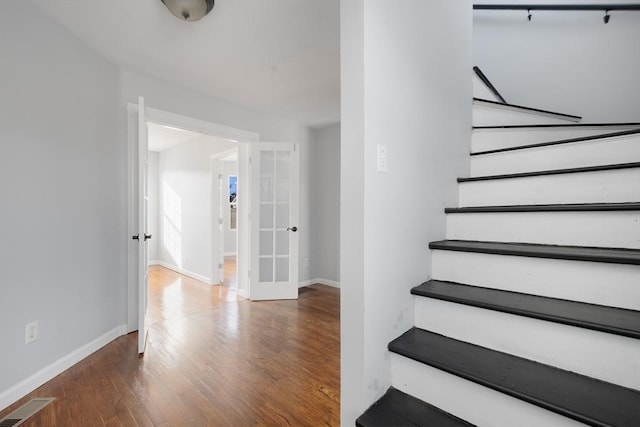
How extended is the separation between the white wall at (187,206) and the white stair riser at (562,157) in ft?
11.6

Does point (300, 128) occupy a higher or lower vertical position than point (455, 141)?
higher

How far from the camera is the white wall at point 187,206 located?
4680mm

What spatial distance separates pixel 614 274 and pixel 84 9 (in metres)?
3.24

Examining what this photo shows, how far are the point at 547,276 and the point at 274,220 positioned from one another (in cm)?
320

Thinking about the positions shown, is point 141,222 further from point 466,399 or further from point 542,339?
point 542,339

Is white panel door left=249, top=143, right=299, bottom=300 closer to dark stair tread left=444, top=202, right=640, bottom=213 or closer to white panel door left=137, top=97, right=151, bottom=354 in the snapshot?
white panel door left=137, top=97, right=151, bottom=354

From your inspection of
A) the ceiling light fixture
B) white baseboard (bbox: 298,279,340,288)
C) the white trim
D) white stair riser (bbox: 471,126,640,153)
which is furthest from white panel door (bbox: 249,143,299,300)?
white stair riser (bbox: 471,126,640,153)

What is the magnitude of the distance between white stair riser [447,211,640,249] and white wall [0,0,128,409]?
8.89 ft

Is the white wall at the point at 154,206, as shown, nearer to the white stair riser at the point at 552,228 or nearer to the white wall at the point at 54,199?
the white wall at the point at 54,199

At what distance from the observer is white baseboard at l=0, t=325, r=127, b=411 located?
1.67m

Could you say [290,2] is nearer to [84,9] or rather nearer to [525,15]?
[84,9]

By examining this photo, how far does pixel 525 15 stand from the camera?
8.71 ft

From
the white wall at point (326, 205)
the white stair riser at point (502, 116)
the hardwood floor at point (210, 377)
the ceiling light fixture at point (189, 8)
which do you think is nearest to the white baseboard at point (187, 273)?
the hardwood floor at point (210, 377)

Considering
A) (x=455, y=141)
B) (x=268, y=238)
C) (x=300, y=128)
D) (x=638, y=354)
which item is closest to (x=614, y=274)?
(x=638, y=354)
